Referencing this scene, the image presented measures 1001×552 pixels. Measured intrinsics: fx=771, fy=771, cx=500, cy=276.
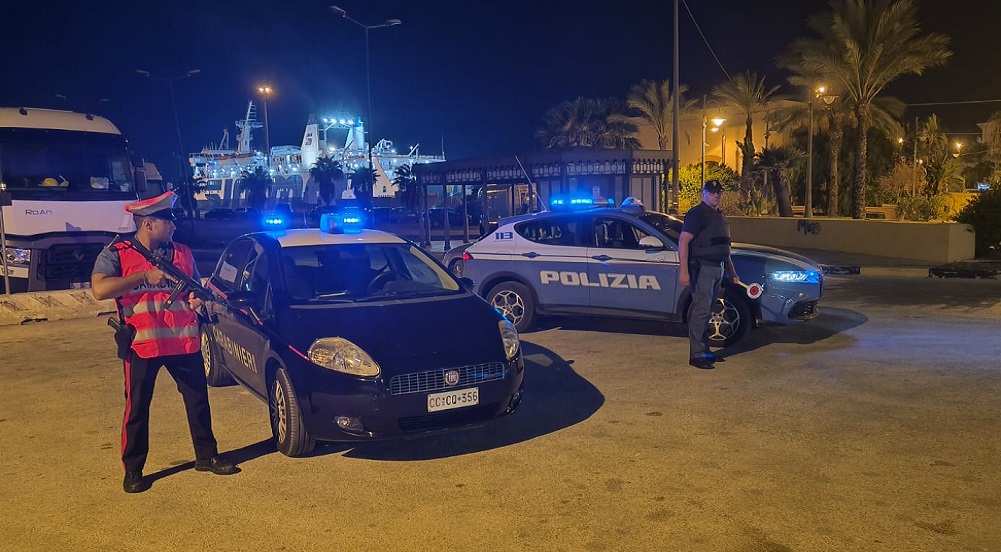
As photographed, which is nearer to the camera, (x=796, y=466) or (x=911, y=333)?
(x=796, y=466)

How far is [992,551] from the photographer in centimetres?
363

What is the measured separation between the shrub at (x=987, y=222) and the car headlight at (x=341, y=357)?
17.6m

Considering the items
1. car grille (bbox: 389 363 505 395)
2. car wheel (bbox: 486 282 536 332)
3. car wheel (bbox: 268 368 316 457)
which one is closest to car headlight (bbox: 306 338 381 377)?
car grille (bbox: 389 363 505 395)

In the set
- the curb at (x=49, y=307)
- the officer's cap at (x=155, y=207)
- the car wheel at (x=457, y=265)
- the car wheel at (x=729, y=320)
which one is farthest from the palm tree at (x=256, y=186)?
the officer's cap at (x=155, y=207)

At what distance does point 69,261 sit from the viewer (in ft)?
43.5

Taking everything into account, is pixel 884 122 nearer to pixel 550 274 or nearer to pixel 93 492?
pixel 550 274

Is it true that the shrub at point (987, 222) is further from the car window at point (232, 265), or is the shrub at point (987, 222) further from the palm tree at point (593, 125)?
the palm tree at point (593, 125)

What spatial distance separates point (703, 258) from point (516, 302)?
2.96 m

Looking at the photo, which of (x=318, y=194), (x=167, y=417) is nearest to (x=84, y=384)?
(x=167, y=417)

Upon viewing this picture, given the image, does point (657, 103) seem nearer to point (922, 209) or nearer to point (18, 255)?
point (922, 209)

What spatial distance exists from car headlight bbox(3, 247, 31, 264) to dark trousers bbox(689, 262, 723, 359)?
11235 mm

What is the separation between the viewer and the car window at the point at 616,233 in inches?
350

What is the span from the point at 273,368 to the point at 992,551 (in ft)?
14.1

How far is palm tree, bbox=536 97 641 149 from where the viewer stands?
174 ft
